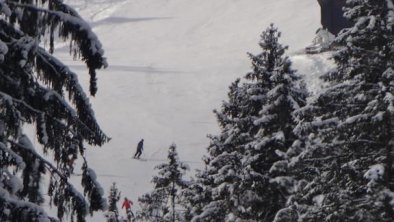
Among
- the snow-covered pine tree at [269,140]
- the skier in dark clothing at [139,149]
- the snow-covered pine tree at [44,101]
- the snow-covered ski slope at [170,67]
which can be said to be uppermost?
the snow-covered ski slope at [170,67]

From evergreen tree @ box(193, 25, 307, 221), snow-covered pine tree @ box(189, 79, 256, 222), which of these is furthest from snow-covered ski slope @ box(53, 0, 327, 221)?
evergreen tree @ box(193, 25, 307, 221)

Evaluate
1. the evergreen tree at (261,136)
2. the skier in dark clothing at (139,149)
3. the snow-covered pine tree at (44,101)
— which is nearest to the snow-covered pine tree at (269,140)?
the evergreen tree at (261,136)

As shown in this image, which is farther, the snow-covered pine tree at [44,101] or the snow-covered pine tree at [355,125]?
the snow-covered pine tree at [355,125]

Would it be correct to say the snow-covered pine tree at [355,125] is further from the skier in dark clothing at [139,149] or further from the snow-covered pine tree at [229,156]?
the skier in dark clothing at [139,149]

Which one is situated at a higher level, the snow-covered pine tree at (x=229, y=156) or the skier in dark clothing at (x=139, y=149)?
the skier in dark clothing at (x=139, y=149)

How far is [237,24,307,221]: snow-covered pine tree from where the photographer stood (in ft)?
52.4

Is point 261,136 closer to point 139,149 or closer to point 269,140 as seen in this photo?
point 269,140

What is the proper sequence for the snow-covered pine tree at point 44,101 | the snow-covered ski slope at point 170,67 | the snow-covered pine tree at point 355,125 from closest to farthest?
the snow-covered pine tree at point 44,101
the snow-covered pine tree at point 355,125
the snow-covered ski slope at point 170,67

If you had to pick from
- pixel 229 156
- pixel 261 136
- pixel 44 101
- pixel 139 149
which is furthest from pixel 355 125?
pixel 139 149

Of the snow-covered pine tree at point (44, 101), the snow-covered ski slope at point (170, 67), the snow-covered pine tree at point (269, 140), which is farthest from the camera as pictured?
the snow-covered ski slope at point (170, 67)

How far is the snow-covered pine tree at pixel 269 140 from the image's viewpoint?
52.4ft

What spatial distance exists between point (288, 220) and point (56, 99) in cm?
965

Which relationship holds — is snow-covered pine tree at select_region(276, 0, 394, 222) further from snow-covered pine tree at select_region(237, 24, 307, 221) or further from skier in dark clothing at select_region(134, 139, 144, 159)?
skier in dark clothing at select_region(134, 139, 144, 159)

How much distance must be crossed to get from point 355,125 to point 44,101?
6630mm
